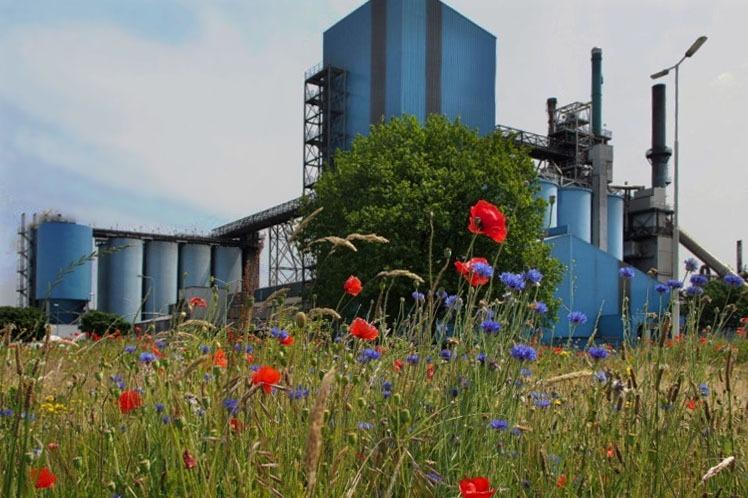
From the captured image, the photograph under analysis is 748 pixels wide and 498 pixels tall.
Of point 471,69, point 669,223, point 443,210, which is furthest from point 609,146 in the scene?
point 443,210

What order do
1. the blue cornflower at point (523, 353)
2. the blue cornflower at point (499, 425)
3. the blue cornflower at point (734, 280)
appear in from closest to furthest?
the blue cornflower at point (499, 425) → the blue cornflower at point (523, 353) → the blue cornflower at point (734, 280)

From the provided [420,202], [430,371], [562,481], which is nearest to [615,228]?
[420,202]

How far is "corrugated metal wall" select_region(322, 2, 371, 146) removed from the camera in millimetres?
36062

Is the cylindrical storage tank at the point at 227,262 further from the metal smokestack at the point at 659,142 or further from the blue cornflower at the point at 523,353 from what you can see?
the blue cornflower at the point at 523,353

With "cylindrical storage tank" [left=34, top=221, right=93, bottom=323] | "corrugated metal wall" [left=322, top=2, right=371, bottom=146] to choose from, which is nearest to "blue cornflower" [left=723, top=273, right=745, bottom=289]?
"corrugated metal wall" [left=322, top=2, right=371, bottom=146]

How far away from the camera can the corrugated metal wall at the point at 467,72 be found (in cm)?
3622

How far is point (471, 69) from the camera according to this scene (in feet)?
123

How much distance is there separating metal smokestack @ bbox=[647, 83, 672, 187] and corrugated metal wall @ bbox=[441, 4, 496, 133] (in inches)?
587

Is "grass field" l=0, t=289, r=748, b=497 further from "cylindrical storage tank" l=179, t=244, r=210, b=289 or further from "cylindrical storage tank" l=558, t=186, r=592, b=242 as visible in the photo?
"cylindrical storage tank" l=179, t=244, r=210, b=289

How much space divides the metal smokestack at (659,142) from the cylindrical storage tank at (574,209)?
863 centimetres

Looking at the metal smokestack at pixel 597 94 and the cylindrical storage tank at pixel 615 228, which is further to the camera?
the metal smokestack at pixel 597 94

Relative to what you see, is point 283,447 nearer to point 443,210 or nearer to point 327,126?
point 443,210

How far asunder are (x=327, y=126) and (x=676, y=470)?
118 feet

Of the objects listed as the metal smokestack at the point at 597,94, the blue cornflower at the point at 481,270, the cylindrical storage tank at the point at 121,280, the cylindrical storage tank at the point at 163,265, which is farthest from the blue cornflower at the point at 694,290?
the metal smokestack at the point at 597,94
